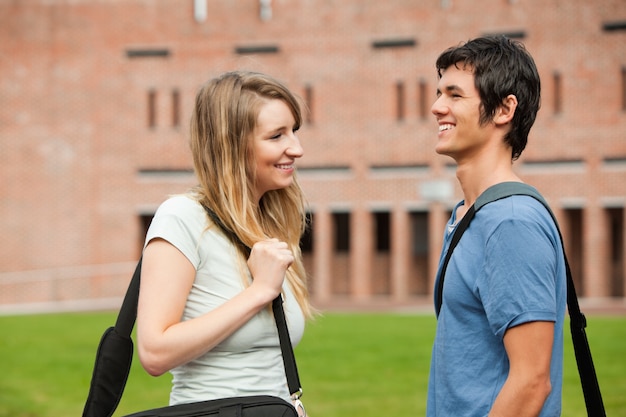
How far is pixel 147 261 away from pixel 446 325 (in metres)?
0.72

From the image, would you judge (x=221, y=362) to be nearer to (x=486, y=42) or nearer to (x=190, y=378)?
(x=190, y=378)

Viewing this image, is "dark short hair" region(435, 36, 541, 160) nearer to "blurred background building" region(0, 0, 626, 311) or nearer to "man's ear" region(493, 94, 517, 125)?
"man's ear" region(493, 94, 517, 125)

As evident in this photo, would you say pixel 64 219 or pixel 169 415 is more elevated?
pixel 169 415

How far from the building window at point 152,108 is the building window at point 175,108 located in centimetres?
62

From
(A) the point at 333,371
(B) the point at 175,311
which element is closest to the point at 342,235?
(A) the point at 333,371

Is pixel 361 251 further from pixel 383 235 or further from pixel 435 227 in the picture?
pixel 435 227

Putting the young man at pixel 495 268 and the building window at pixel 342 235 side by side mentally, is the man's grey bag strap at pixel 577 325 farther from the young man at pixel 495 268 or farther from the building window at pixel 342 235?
the building window at pixel 342 235

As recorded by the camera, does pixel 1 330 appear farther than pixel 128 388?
Yes

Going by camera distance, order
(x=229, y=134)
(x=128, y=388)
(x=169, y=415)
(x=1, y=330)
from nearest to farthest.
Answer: (x=169, y=415) < (x=229, y=134) < (x=128, y=388) < (x=1, y=330)

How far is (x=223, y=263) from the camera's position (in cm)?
218

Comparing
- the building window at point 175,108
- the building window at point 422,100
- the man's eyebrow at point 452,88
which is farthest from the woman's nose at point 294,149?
the building window at point 175,108

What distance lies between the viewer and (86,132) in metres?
28.1

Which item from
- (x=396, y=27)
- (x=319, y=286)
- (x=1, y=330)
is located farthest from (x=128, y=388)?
(x=396, y=27)

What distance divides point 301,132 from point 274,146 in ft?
80.4
